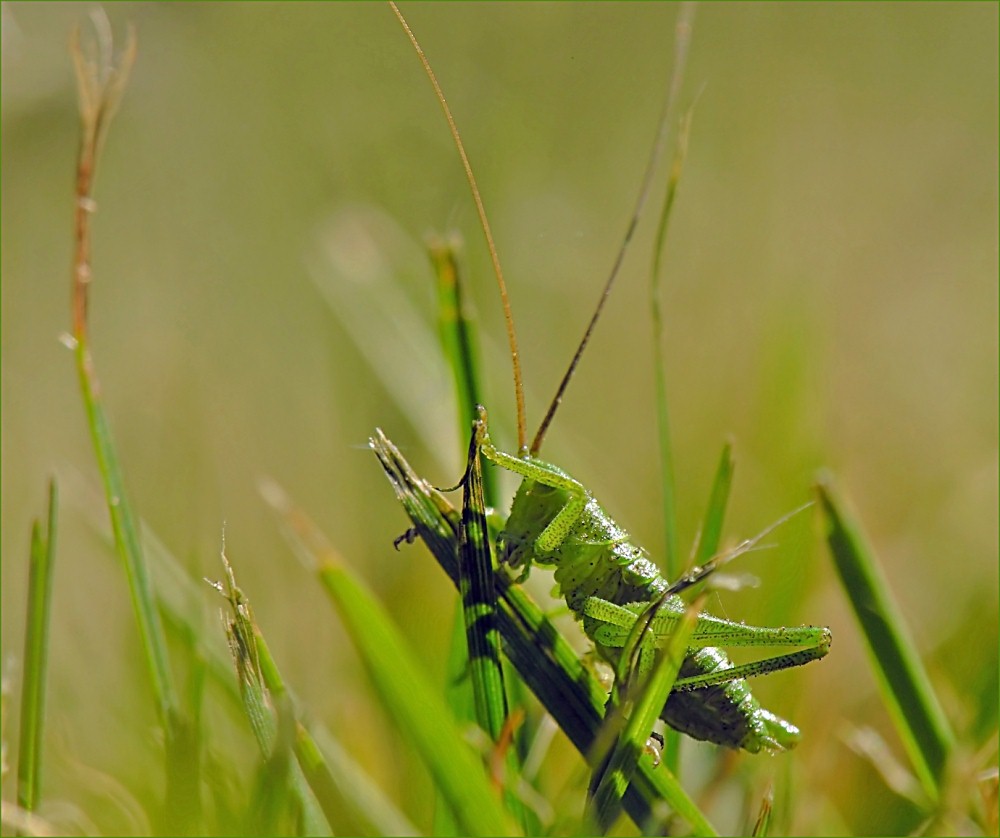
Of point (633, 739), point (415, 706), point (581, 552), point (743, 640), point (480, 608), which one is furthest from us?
point (581, 552)

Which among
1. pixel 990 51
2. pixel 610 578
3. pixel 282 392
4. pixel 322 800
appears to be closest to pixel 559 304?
pixel 282 392

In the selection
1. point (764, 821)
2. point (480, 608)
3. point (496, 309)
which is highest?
point (496, 309)

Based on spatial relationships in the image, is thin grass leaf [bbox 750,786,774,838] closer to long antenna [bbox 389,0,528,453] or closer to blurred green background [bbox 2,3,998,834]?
blurred green background [bbox 2,3,998,834]

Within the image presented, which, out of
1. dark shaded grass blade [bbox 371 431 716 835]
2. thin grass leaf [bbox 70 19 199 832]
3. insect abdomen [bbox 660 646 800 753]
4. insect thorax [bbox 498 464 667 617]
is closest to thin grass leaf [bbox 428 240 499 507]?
insect thorax [bbox 498 464 667 617]

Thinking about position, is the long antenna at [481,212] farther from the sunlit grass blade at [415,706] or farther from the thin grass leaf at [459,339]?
the sunlit grass blade at [415,706]

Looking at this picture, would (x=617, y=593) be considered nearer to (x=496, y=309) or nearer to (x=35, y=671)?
(x=35, y=671)

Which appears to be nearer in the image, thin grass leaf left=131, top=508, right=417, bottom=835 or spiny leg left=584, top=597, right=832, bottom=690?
thin grass leaf left=131, top=508, right=417, bottom=835

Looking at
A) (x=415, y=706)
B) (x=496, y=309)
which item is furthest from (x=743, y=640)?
(x=496, y=309)
